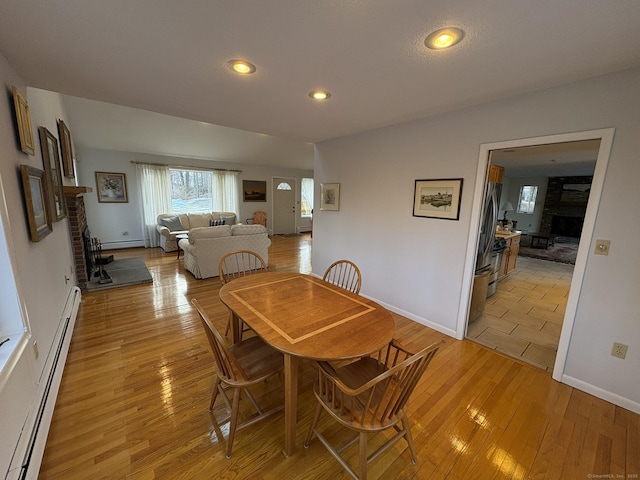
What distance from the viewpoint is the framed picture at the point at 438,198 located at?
2.56m

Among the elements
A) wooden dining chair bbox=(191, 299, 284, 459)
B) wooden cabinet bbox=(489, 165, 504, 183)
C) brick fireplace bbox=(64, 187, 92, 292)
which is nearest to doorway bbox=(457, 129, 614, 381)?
wooden cabinet bbox=(489, 165, 504, 183)

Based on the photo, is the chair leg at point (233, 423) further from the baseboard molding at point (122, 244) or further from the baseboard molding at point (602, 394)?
the baseboard molding at point (122, 244)

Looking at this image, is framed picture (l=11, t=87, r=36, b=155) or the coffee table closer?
framed picture (l=11, t=87, r=36, b=155)

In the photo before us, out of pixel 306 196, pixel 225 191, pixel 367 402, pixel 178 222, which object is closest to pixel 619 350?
pixel 367 402

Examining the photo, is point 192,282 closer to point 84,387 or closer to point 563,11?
point 84,387

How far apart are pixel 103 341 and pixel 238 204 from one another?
19.3ft

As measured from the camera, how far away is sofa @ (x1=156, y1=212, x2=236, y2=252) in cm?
595

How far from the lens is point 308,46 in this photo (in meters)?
1.48

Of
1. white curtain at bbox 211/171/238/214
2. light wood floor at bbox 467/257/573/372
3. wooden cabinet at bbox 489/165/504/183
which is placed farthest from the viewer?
white curtain at bbox 211/171/238/214

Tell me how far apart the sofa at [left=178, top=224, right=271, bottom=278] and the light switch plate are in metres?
4.25

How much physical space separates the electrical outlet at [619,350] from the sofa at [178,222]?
22.5 ft

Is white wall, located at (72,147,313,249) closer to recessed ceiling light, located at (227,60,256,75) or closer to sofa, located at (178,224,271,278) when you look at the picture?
sofa, located at (178,224,271,278)

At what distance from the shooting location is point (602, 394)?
1905 mm

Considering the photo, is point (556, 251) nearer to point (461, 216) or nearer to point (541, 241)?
point (541, 241)
